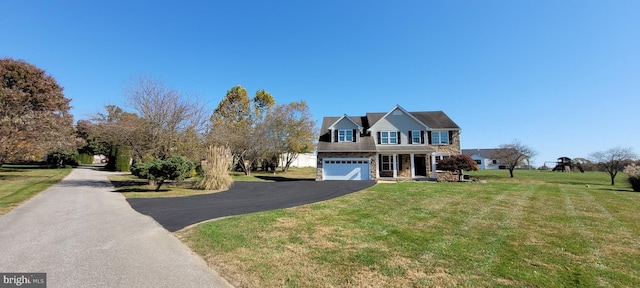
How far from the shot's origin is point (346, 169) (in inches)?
948

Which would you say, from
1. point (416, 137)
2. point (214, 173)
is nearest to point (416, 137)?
point (416, 137)

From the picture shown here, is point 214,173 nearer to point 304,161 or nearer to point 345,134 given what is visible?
point 345,134

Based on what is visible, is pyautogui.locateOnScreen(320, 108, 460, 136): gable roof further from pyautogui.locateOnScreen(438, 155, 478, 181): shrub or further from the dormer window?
pyautogui.locateOnScreen(438, 155, 478, 181): shrub

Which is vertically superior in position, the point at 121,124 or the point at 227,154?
the point at 121,124

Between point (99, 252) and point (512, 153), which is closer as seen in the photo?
point (99, 252)

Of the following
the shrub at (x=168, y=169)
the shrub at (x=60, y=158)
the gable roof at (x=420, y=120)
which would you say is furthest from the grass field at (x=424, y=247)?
the shrub at (x=60, y=158)

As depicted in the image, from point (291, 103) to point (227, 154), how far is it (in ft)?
53.7

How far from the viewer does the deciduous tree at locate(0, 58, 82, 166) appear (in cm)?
2003

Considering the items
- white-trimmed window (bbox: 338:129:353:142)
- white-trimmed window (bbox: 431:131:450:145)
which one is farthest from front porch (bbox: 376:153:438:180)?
white-trimmed window (bbox: 338:129:353:142)

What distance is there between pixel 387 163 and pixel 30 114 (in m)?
30.2

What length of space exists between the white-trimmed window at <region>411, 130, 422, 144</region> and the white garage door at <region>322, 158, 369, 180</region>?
213 inches

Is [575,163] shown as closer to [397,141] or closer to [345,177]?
[397,141]

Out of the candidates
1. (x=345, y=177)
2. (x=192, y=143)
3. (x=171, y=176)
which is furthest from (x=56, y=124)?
(x=345, y=177)

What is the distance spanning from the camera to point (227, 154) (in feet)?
60.4
